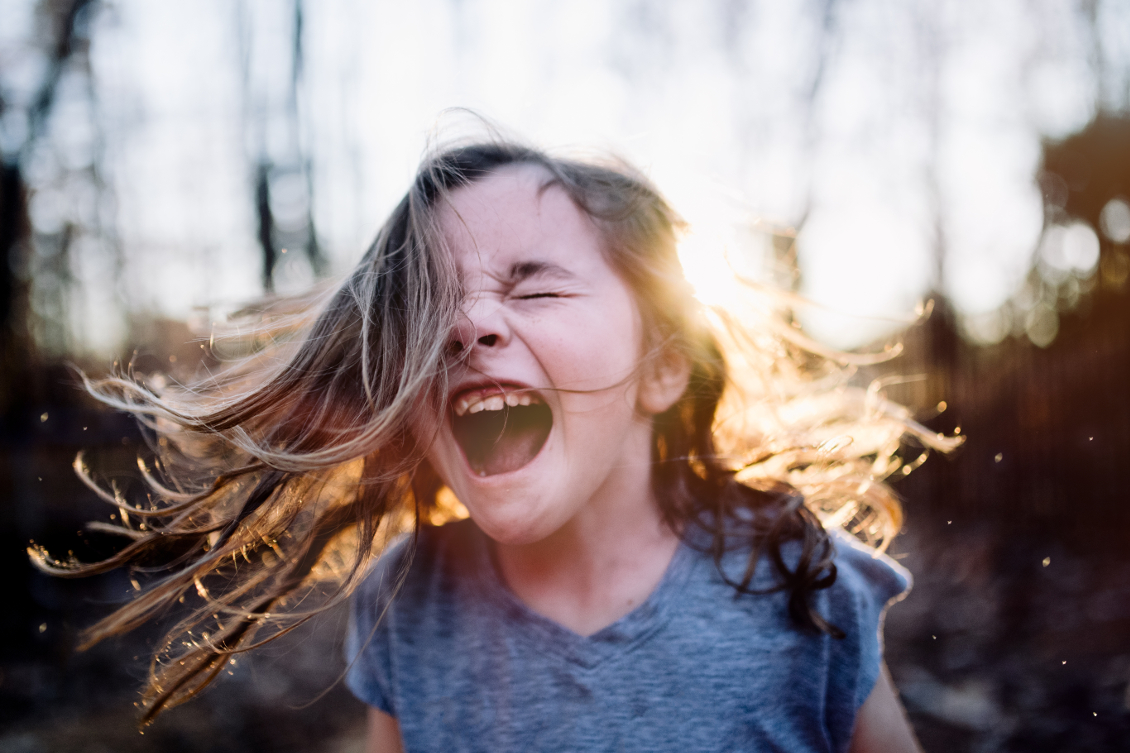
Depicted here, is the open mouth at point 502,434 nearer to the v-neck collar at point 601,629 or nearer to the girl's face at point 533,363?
the girl's face at point 533,363

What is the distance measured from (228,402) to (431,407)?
0.38m

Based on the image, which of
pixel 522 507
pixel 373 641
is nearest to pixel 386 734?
pixel 373 641

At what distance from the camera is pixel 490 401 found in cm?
104

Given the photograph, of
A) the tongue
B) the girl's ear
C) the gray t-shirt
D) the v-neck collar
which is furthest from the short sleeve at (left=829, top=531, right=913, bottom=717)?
the tongue

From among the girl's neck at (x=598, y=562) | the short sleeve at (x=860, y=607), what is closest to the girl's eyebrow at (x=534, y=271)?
the girl's neck at (x=598, y=562)

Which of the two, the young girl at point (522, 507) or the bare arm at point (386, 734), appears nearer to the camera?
the young girl at point (522, 507)

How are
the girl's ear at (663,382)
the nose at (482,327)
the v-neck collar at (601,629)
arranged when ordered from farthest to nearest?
the girl's ear at (663,382), the v-neck collar at (601,629), the nose at (482,327)

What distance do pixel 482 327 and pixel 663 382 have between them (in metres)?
0.42

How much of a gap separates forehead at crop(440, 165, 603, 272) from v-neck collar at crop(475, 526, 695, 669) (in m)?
0.61

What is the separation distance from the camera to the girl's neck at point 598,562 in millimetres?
1169

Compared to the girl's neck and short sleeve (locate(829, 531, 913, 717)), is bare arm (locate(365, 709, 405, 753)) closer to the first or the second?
the girl's neck

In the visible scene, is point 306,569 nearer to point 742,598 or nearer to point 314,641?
point 742,598

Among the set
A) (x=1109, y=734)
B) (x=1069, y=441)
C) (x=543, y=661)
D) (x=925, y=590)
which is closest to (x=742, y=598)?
(x=543, y=661)

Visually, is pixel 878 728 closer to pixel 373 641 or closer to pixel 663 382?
pixel 663 382
